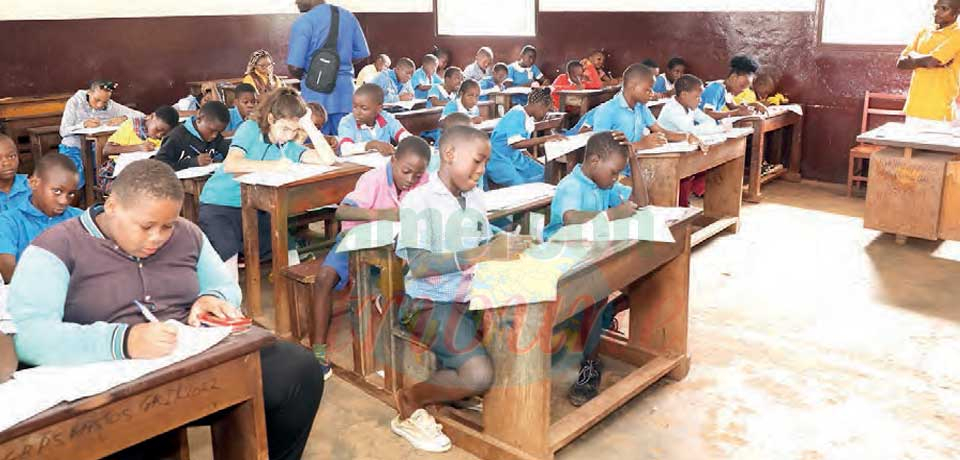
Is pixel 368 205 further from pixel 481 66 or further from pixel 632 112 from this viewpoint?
pixel 481 66

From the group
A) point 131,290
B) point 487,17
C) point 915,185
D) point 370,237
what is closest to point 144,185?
point 131,290

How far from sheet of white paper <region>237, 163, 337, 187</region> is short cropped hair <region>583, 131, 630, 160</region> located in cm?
131

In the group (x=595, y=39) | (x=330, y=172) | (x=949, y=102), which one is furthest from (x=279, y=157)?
(x=595, y=39)

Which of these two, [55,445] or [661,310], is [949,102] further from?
[55,445]

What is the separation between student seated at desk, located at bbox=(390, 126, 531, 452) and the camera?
2645 mm

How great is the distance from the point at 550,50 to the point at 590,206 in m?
6.97

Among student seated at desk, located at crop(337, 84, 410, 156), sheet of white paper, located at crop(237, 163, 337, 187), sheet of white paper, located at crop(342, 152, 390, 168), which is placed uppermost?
student seated at desk, located at crop(337, 84, 410, 156)

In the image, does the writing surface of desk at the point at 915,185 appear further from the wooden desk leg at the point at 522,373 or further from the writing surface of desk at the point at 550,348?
the wooden desk leg at the point at 522,373

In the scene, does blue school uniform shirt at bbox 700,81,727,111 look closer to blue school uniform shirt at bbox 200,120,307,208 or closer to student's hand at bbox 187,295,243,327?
blue school uniform shirt at bbox 200,120,307,208

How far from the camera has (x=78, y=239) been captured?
2.03m

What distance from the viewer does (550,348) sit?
102 inches

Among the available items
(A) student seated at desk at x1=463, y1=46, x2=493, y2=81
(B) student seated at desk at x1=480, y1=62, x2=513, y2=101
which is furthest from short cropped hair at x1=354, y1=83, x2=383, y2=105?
(A) student seated at desk at x1=463, y1=46, x2=493, y2=81

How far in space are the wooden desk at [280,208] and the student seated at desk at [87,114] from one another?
2.91 metres

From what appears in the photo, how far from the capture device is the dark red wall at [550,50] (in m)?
7.32
